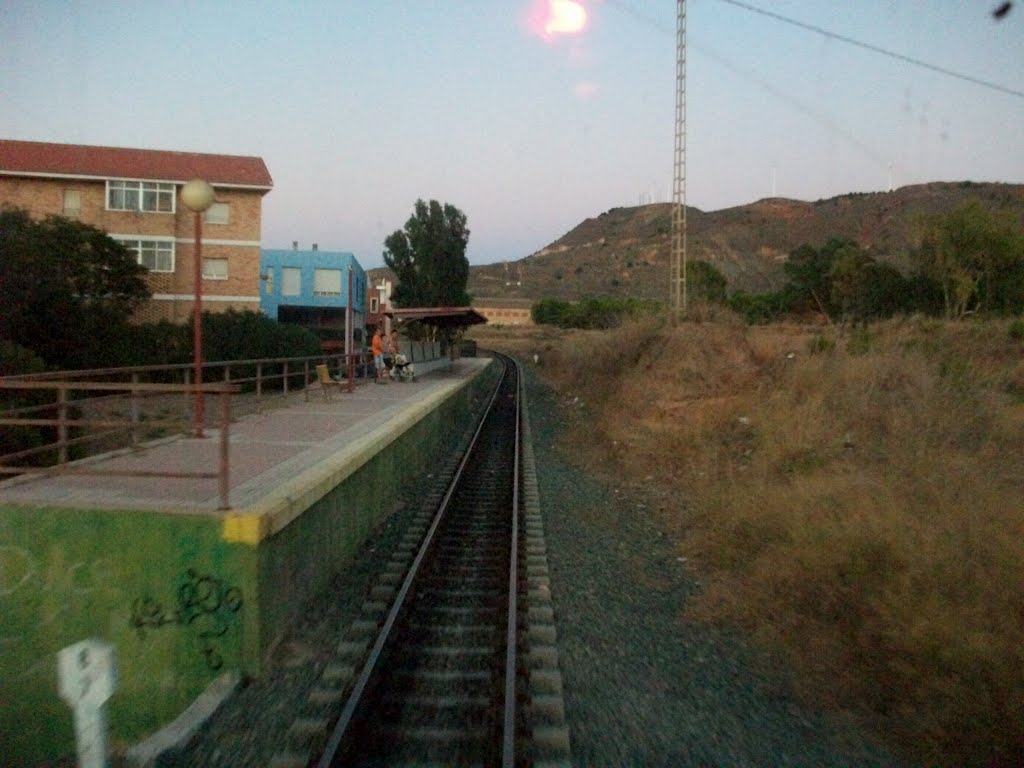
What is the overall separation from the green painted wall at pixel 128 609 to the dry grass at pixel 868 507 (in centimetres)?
376

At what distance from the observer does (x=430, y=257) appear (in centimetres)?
6069

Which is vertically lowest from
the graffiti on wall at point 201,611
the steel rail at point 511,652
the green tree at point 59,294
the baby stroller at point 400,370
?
the steel rail at point 511,652

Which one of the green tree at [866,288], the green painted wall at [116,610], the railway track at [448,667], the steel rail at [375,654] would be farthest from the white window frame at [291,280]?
the green painted wall at [116,610]

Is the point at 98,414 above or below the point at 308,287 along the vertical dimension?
below

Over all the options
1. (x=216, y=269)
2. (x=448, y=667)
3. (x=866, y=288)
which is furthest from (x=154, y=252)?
(x=448, y=667)

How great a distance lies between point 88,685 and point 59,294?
23.3 m

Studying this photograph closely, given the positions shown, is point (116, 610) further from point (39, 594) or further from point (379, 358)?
point (379, 358)

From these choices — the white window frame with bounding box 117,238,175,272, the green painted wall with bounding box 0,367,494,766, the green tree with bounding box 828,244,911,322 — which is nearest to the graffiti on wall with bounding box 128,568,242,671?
the green painted wall with bounding box 0,367,494,766

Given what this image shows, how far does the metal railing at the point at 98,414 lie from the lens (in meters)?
7.24

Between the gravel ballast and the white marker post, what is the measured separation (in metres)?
0.63

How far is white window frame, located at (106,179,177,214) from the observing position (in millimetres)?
39562

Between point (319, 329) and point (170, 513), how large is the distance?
157ft

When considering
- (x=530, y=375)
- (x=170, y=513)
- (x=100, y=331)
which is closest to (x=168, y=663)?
(x=170, y=513)

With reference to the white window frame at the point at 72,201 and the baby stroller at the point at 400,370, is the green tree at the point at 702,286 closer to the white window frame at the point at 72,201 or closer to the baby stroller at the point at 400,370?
the baby stroller at the point at 400,370
